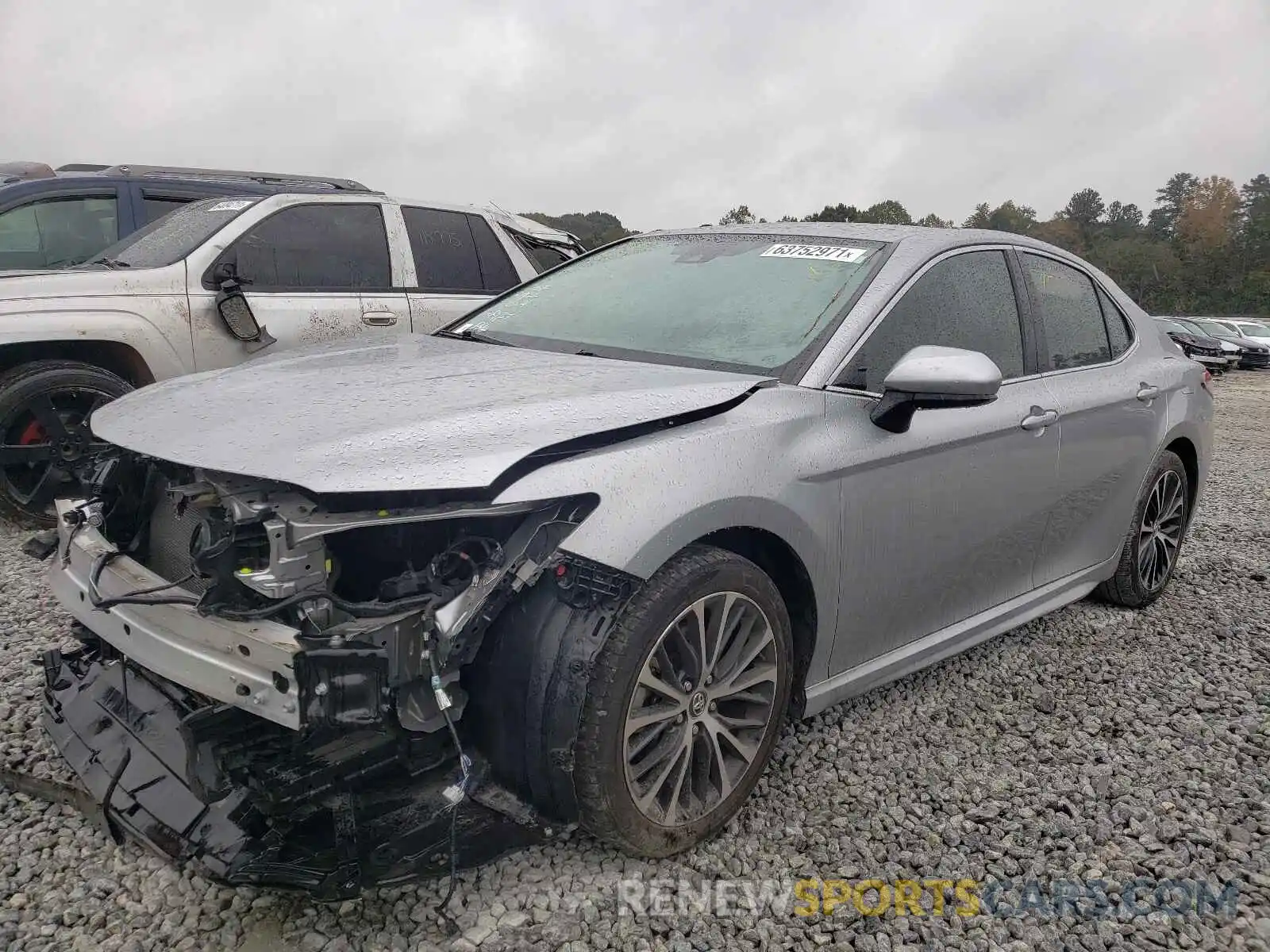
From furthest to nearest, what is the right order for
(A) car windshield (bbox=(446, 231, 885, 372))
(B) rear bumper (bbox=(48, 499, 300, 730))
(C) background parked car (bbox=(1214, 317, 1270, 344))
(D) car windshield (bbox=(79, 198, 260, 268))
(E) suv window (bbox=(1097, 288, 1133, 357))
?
(C) background parked car (bbox=(1214, 317, 1270, 344)) < (D) car windshield (bbox=(79, 198, 260, 268)) < (E) suv window (bbox=(1097, 288, 1133, 357)) < (A) car windshield (bbox=(446, 231, 885, 372)) < (B) rear bumper (bbox=(48, 499, 300, 730))

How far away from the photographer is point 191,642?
6.57ft

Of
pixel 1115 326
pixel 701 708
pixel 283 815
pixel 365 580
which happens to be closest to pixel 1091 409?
pixel 1115 326

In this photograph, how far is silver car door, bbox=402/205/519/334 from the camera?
18.6ft

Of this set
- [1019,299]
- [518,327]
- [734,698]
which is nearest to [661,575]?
[734,698]

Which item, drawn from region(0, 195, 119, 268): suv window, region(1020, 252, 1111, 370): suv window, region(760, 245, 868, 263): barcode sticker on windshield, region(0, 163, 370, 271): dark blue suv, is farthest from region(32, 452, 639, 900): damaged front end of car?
region(0, 195, 119, 268): suv window

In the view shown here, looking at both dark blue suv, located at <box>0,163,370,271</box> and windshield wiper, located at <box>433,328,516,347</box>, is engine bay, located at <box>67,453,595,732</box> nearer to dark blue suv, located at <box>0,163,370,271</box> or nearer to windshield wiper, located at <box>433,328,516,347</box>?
windshield wiper, located at <box>433,328,516,347</box>

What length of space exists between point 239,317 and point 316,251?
657mm

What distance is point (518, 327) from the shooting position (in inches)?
131

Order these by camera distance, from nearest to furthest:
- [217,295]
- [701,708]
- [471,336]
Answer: [701,708] → [471,336] → [217,295]

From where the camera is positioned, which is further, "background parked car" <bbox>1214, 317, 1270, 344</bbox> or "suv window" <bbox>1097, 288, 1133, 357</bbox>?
"background parked car" <bbox>1214, 317, 1270, 344</bbox>

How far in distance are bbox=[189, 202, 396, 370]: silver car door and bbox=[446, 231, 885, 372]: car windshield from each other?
6.36ft

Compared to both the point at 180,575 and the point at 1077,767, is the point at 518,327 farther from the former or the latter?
the point at 1077,767

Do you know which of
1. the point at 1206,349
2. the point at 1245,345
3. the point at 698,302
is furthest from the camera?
the point at 1245,345

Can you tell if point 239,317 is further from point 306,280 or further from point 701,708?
point 701,708
